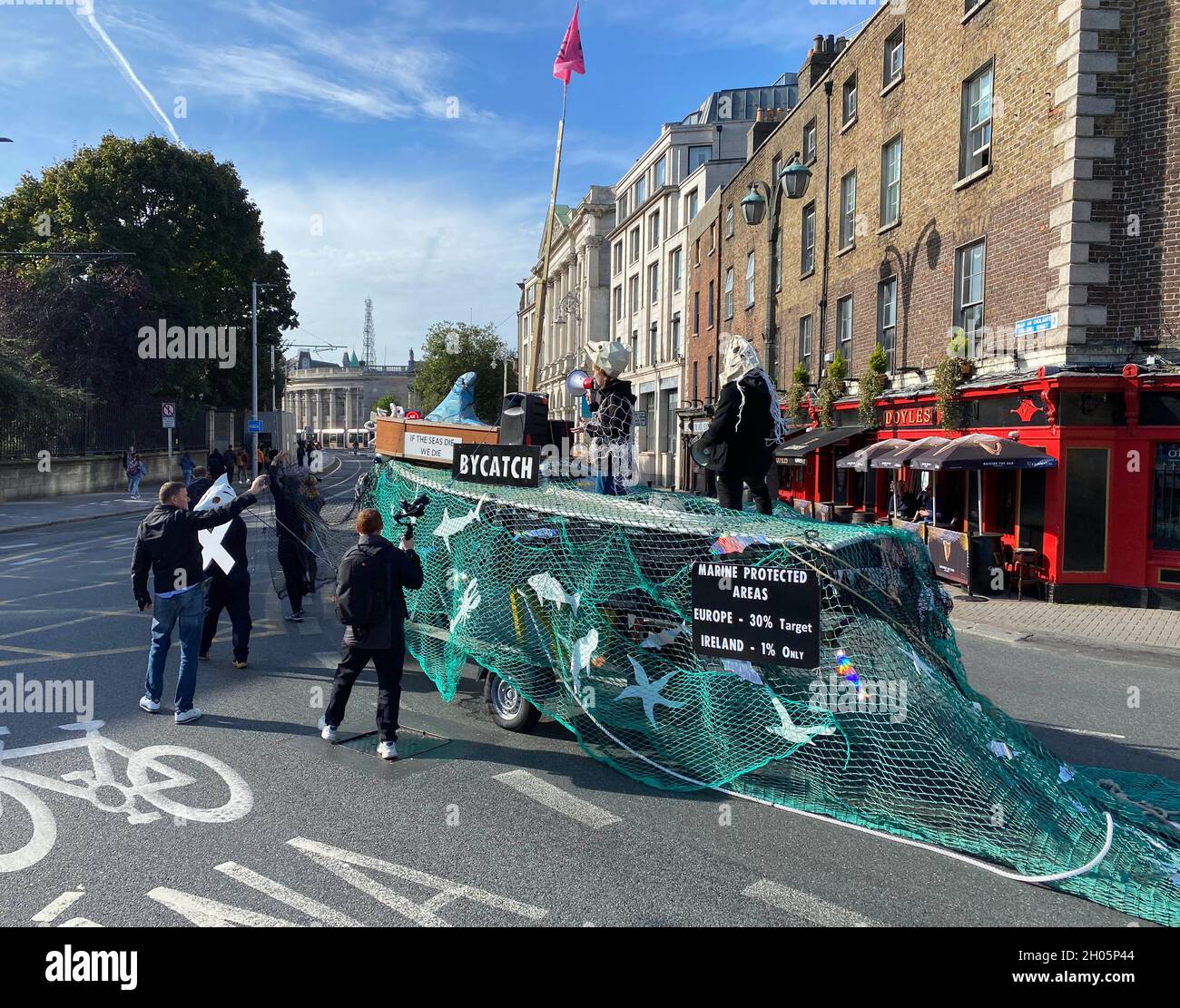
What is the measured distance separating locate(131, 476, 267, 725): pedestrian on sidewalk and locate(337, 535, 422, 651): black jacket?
149 centimetres

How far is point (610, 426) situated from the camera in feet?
24.1

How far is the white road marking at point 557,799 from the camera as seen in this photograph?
486cm

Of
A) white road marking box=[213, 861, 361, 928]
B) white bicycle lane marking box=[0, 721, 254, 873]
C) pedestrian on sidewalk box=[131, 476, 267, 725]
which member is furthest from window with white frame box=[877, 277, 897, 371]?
white road marking box=[213, 861, 361, 928]

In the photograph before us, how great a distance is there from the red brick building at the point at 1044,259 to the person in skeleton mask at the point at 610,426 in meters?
8.64

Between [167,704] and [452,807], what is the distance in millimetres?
3291

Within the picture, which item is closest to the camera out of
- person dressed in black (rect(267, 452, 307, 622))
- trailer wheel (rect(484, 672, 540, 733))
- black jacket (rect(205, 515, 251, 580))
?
trailer wheel (rect(484, 672, 540, 733))

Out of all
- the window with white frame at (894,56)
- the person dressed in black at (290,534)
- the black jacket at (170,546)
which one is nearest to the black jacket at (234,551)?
the person dressed in black at (290,534)

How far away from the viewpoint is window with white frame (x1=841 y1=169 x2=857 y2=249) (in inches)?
850

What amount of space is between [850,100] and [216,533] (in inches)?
801

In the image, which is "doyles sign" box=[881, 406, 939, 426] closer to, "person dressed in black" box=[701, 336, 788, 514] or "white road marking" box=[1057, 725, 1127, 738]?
"white road marking" box=[1057, 725, 1127, 738]

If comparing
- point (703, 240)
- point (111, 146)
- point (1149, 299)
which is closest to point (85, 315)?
point (111, 146)

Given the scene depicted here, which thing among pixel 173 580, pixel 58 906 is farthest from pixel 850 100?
pixel 58 906
